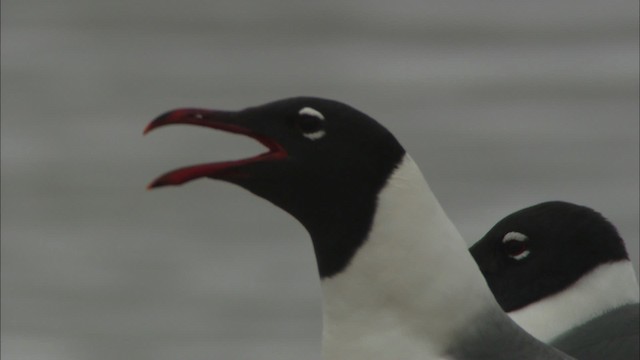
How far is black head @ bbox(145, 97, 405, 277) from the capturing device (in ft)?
16.2

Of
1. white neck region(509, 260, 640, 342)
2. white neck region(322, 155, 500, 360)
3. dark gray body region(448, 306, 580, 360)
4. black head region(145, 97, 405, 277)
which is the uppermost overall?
black head region(145, 97, 405, 277)

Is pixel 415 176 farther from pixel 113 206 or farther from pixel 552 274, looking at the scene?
pixel 113 206

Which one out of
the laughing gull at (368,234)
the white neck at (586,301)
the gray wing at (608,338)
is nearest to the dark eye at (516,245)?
the white neck at (586,301)

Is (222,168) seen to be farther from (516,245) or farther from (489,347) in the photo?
(516,245)

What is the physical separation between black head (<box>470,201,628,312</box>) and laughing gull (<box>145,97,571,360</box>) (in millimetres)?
1299

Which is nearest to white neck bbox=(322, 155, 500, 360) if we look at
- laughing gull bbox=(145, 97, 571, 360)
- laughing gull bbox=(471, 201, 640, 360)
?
laughing gull bbox=(145, 97, 571, 360)

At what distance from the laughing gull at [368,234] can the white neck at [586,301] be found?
1.21 meters

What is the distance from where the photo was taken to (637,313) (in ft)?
19.6

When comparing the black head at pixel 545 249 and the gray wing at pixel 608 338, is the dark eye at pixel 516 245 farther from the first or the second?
the gray wing at pixel 608 338

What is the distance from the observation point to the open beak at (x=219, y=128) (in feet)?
16.1

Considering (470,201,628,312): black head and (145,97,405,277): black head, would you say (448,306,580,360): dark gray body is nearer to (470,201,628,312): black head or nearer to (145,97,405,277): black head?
(145,97,405,277): black head

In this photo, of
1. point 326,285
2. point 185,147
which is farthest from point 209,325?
point 326,285

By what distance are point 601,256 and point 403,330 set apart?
1442mm

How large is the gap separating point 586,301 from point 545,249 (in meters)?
0.18
